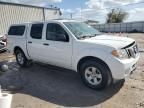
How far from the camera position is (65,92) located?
5453 mm

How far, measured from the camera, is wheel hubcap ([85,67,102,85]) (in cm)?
530

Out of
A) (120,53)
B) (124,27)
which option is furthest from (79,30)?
(124,27)

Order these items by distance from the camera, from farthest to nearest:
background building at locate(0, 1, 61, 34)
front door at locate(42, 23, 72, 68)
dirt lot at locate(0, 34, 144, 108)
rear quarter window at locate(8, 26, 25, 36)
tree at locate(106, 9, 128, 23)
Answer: tree at locate(106, 9, 128, 23) → background building at locate(0, 1, 61, 34) → rear quarter window at locate(8, 26, 25, 36) → front door at locate(42, 23, 72, 68) → dirt lot at locate(0, 34, 144, 108)

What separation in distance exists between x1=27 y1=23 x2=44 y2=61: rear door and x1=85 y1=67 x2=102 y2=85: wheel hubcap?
82.9 inches

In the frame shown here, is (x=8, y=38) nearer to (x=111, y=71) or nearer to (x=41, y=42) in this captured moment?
(x=41, y=42)

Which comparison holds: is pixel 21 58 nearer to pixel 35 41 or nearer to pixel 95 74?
pixel 35 41

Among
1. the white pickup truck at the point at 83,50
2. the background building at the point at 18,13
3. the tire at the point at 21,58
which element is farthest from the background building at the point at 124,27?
the white pickup truck at the point at 83,50

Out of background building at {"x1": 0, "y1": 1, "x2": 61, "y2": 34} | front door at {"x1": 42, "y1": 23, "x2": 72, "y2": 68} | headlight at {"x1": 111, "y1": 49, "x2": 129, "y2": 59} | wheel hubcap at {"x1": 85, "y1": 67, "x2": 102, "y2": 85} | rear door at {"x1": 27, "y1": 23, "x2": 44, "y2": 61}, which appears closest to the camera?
headlight at {"x1": 111, "y1": 49, "x2": 129, "y2": 59}

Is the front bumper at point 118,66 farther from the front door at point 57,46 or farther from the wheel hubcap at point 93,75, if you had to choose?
the front door at point 57,46

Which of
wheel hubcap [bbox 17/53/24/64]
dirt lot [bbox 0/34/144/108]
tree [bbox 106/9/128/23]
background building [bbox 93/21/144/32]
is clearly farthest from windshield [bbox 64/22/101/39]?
tree [bbox 106/9/128/23]

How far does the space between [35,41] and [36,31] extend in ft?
1.24

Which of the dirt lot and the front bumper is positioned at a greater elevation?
the front bumper

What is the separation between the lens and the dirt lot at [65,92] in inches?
186

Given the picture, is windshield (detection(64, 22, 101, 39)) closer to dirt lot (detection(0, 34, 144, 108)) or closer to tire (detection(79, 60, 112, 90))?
tire (detection(79, 60, 112, 90))
